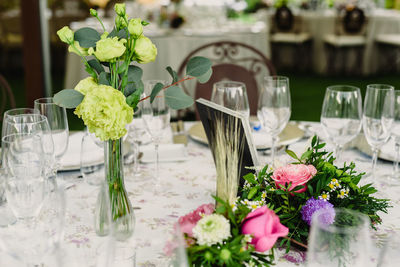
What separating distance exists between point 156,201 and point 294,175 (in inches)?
15.4

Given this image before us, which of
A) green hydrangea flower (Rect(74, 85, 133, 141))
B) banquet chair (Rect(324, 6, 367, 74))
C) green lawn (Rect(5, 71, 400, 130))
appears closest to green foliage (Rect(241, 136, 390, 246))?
green hydrangea flower (Rect(74, 85, 133, 141))

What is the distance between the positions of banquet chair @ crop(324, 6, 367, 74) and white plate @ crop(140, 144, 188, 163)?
5603 mm

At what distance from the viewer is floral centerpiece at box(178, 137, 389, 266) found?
0.73m

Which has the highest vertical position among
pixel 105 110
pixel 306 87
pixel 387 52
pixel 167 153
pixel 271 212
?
pixel 105 110

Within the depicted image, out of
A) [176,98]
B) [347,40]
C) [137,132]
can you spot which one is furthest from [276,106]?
[347,40]

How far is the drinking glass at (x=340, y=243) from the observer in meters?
0.56

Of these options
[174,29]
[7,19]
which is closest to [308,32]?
[174,29]

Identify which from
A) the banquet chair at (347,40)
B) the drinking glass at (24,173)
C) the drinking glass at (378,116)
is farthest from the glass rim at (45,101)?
the banquet chair at (347,40)

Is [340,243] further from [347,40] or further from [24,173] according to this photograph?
[347,40]

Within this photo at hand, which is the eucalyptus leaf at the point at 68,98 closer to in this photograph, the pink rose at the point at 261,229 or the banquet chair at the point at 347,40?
the pink rose at the point at 261,229

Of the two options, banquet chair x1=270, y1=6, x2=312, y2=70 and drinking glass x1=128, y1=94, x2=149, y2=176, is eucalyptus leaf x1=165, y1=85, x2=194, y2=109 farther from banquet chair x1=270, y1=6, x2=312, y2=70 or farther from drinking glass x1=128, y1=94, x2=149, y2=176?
banquet chair x1=270, y1=6, x2=312, y2=70

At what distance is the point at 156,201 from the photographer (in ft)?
3.90

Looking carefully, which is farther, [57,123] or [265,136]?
[265,136]

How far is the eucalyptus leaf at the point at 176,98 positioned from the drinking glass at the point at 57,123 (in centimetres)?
40
